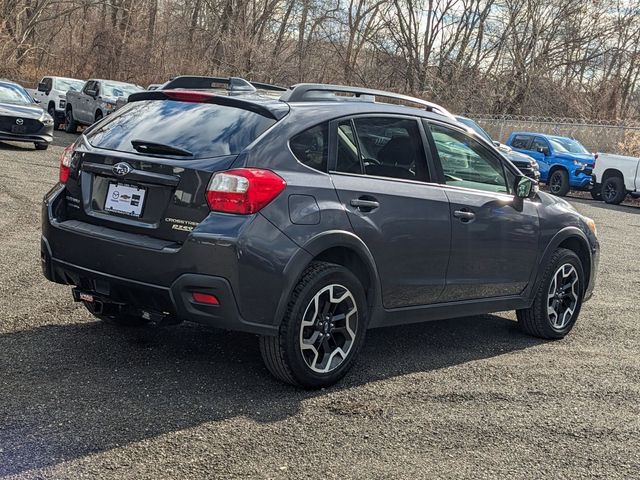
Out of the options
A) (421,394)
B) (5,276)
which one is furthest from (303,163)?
(5,276)

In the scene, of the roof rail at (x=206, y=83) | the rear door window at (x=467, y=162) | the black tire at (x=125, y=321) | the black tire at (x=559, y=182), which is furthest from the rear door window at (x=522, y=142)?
the black tire at (x=125, y=321)

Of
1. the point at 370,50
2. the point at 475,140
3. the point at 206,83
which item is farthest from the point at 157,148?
the point at 370,50

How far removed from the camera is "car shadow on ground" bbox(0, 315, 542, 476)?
3.76m

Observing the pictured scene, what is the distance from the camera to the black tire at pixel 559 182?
24438mm

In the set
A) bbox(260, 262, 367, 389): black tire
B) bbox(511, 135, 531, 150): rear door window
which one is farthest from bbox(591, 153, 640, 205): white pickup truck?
bbox(260, 262, 367, 389): black tire

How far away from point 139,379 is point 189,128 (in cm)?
146

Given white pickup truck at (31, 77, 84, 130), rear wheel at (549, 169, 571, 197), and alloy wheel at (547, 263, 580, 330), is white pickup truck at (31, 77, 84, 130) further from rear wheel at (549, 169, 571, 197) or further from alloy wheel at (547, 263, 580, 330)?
alloy wheel at (547, 263, 580, 330)

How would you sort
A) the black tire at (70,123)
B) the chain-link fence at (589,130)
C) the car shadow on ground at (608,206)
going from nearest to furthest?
the car shadow on ground at (608,206) → the black tire at (70,123) → the chain-link fence at (589,130)

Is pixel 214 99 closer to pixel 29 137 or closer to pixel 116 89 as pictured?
pixel 29 137

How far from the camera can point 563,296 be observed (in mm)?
6555

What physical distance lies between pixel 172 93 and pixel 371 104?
1300 millimetres

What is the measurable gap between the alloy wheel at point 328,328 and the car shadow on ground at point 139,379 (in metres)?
0.21

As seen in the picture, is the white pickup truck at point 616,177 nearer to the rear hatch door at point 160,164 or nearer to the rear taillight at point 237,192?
the rear hatch door at point 160,164

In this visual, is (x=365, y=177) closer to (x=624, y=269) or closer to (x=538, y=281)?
(x=538, y=281)
